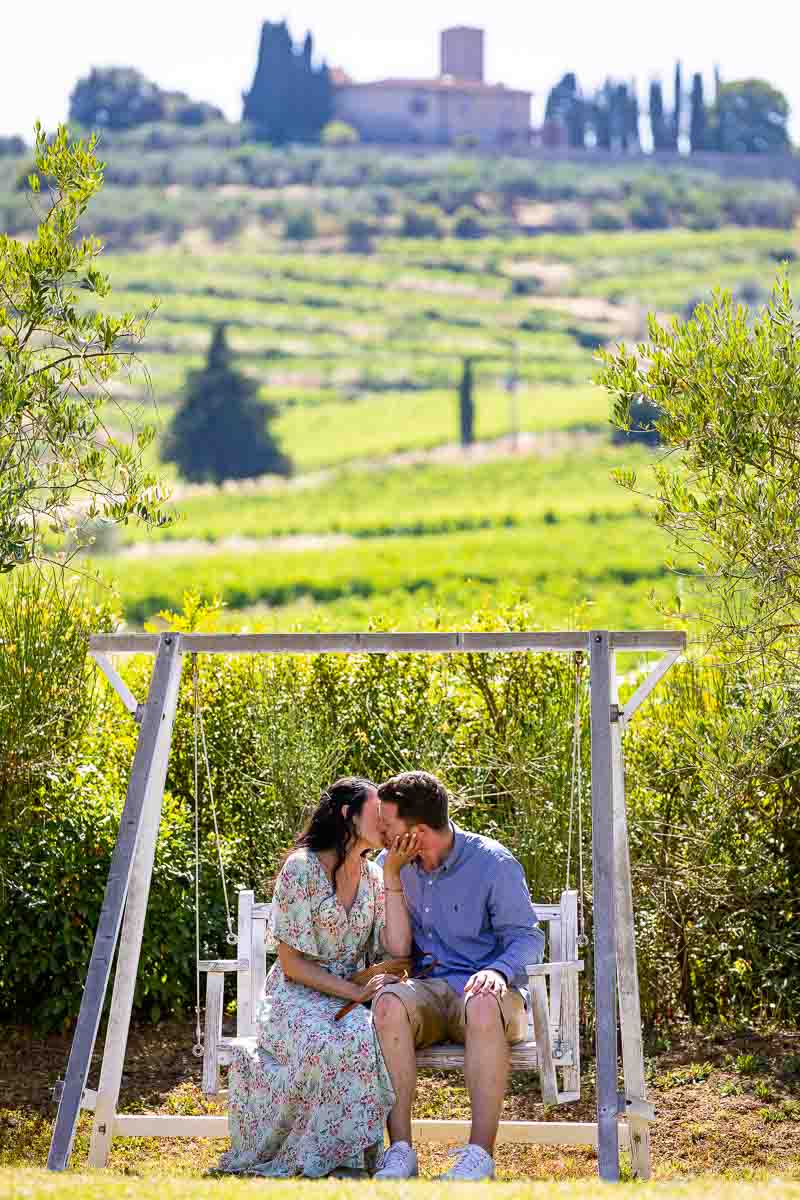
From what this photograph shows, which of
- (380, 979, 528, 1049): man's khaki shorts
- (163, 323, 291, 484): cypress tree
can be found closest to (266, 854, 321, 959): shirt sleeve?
(380, 979, 528, 1049): man's khaki shorts

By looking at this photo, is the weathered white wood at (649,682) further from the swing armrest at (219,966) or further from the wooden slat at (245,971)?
the swing armrest at (219,966)

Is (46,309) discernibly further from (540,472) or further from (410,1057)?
(540,472)

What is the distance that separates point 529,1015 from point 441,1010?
276 mm

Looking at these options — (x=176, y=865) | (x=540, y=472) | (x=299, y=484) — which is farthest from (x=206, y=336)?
(x=176, y=865)

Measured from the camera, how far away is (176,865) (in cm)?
680

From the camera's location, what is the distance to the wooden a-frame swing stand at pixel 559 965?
174 inches

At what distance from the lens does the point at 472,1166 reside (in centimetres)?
410

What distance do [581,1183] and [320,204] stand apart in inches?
3905

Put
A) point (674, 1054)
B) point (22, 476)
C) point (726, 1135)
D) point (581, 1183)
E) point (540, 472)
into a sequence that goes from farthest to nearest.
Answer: point (540, 472)
point (674, 1054)
point (726, 1135)
point (22, 476)
point (581, 1183)

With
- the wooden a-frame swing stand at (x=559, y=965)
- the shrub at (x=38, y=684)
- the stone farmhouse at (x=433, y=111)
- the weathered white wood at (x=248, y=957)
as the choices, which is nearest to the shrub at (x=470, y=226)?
the stone farmhouse at (x=433, y=111)

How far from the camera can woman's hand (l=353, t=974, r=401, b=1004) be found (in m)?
4.41

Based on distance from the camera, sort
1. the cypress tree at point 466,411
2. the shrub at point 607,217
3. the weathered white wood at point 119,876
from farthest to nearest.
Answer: the shrub at point 607,217, the cypress tree at point 466,411, the weathered white wood at point 119,876

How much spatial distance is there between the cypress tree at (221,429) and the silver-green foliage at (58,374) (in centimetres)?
6119

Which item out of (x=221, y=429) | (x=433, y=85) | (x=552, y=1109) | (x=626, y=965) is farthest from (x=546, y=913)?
(x=433, y=85)
